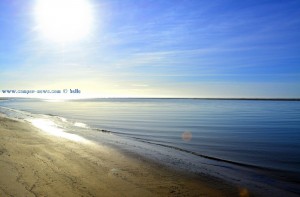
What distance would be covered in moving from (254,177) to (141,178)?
4.98m

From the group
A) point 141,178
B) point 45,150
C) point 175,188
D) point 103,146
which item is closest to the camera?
point 175,188

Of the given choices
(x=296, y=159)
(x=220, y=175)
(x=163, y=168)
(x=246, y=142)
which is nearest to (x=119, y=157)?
(x=163, y=168)

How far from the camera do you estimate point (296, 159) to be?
15.2 m

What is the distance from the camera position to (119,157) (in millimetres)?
13539

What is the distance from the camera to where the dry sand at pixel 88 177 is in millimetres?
8170

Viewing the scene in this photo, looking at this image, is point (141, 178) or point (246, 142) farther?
point (246, 142)

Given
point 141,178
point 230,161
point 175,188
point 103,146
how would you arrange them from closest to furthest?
1. point 175,188
2. point 141,178
3. point 230,161
4. point 103,146

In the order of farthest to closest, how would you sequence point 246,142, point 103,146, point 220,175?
point 246,142 < point 103,146 < point 220,175

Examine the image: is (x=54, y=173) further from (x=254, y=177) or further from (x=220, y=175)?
(x=254, y=177)

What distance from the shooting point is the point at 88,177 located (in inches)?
375

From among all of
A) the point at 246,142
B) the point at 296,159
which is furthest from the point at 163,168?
the point at 246,142

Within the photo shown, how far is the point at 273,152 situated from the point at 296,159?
202cm

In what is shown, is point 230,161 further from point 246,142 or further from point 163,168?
point 246,142

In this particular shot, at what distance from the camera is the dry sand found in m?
8.17
